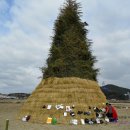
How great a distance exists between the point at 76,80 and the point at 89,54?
2.14 m

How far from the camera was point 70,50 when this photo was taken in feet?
64.4

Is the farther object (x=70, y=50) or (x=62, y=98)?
(x=70, y=50)

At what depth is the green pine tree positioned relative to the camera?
19344mm

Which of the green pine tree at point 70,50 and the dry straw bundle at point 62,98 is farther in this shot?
the green pine tree at point 70,50

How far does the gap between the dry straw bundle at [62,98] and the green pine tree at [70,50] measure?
1.64 ft

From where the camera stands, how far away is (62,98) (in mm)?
17953

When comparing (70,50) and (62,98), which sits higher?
(70,50)

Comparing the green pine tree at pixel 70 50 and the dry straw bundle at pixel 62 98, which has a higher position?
the green pine tree at pixel 70 50

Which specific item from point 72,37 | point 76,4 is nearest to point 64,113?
point 72,37

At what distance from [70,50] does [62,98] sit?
2.93 meters

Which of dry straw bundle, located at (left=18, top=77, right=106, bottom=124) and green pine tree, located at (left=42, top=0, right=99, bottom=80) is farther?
green pine tree, located at (left=42, top=0, right=99, bottom=80)

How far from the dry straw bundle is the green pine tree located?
0.50 meters

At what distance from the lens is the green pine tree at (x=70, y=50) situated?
19.3 metres

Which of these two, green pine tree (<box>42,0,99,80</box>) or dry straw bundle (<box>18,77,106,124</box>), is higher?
green pine tree (<box>42,0,99,80</box>)
